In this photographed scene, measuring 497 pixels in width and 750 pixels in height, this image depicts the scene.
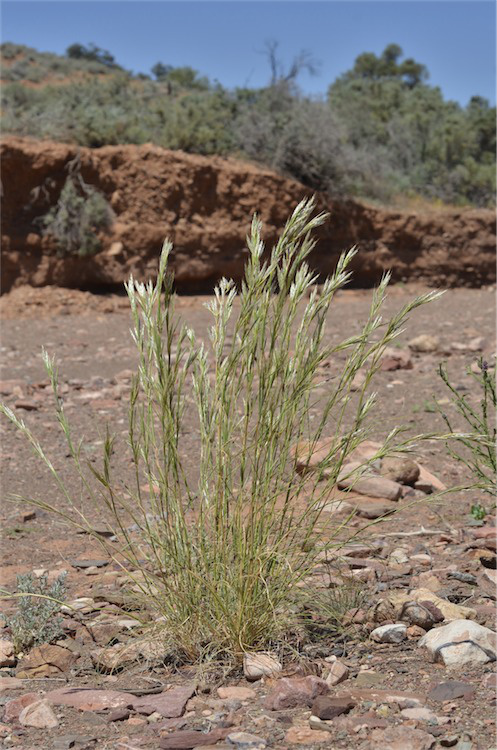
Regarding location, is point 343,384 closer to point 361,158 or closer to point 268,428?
point 268,428

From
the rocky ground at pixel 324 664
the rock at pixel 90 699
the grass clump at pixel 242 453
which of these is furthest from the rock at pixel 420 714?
the rock at pixel 90 699

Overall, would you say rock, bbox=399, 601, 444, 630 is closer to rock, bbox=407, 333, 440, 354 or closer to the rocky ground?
the rocky ground

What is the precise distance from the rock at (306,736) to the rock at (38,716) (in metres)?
0.54

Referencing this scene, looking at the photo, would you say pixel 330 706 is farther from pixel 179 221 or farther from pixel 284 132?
pixel 284 132

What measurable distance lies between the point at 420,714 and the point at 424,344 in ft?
17.7

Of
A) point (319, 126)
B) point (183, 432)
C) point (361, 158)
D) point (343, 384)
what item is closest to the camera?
point (343, 384)

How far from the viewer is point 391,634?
2.30 meters

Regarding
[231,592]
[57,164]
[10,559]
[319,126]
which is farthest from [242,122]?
[231,592]

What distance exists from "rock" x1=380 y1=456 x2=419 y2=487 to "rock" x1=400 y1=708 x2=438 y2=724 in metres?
2.01

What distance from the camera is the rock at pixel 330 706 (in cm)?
188

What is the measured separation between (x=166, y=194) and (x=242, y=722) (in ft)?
31.3

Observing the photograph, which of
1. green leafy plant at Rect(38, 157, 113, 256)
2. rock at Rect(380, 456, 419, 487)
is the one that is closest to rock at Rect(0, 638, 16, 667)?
rock at Rect(380, 456, 419, 487)

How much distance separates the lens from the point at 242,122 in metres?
12.2

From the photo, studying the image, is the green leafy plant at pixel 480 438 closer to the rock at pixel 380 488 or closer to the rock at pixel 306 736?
the rock at pixel 380 488
